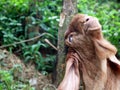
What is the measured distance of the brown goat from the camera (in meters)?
3.79

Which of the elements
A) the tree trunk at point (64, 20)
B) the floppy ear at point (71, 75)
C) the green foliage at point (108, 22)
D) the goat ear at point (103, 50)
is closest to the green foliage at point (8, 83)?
the tree trunk at point (64, 20)

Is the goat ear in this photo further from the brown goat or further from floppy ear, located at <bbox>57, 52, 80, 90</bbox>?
floppy ear, located at <bbox>57, 52, 80, 90</bbox>

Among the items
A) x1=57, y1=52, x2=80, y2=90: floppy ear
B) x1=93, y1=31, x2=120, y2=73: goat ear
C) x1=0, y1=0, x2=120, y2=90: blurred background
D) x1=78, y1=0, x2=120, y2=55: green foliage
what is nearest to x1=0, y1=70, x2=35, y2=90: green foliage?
x1=0, y1=0, x2=120, y2=90: blurred background

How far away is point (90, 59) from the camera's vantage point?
3.91 m

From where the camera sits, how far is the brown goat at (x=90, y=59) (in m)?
3.79

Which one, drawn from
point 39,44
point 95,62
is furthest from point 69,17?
point 95,62

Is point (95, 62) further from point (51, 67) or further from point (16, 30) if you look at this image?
point (16, 30)

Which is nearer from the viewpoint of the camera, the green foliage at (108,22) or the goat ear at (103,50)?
the goat ear at (103,50)

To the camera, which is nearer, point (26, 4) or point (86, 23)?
point (86, 23)

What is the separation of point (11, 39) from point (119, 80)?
6.09 feet

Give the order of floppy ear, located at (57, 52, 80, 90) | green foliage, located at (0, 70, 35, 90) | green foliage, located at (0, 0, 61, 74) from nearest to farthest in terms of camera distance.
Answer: floppy ear, located at (57, 52, 80, 90) < green foliage, located at (0, 70, 35, 90) < green foliage, located at (0, 0, 61, 74)

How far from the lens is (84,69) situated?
12.8 ft

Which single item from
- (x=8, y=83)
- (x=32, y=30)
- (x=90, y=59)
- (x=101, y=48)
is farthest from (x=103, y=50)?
(x=32, y=30)

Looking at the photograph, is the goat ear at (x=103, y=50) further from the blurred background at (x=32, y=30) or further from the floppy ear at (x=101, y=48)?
the blurred background at (x=32, y=30)
